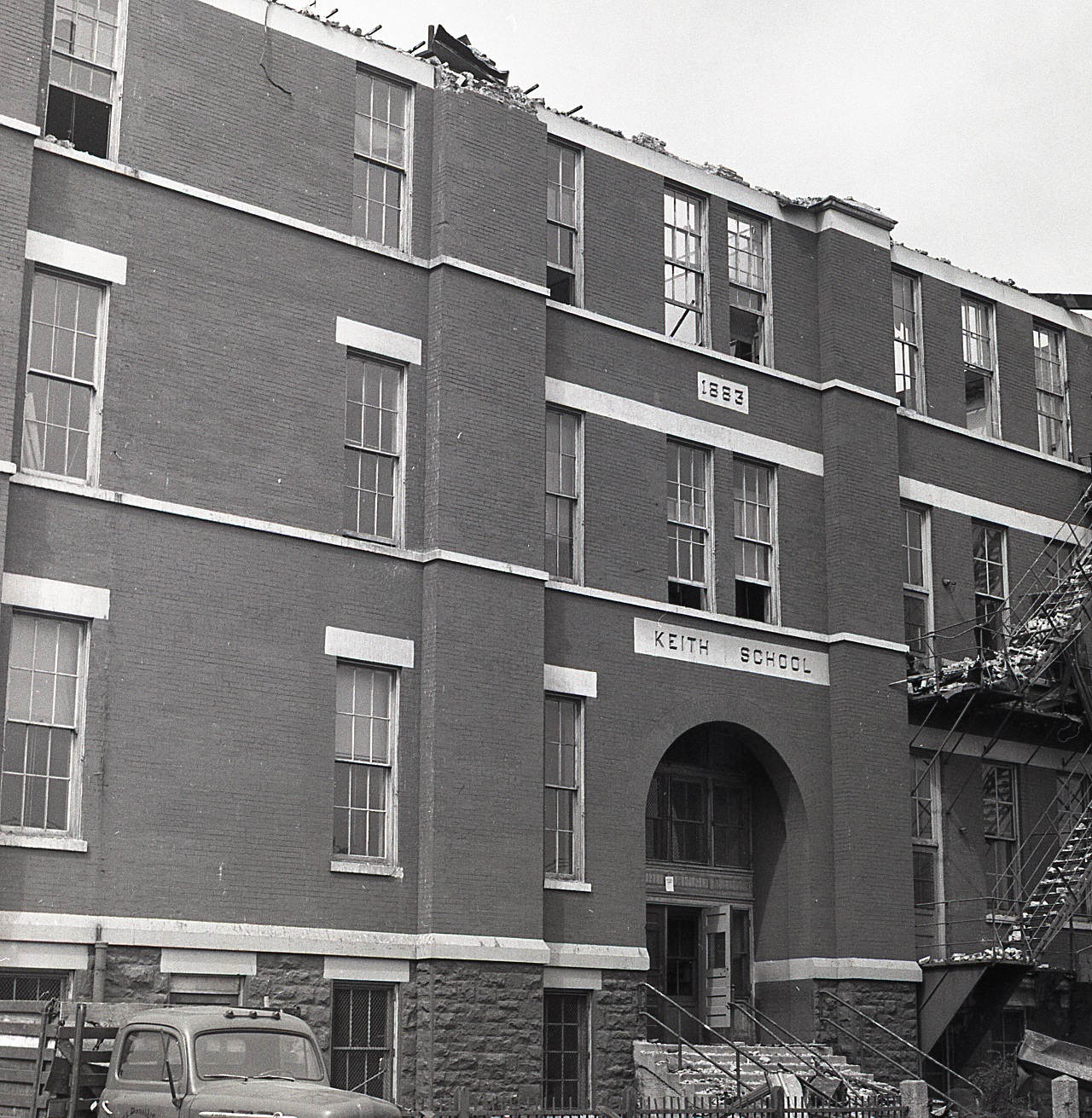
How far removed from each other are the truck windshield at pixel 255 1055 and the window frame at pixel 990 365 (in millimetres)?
20430

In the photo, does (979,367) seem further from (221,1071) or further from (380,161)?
(221,1071)

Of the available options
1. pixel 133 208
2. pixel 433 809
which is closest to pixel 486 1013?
pixel 433 809

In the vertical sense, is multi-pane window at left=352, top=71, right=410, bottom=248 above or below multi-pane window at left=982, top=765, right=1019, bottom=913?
above

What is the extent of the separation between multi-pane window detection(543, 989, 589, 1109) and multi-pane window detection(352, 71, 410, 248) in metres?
11.0

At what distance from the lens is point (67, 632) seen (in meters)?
21.1

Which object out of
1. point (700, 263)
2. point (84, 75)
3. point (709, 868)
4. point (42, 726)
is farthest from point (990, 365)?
point (42, 726)

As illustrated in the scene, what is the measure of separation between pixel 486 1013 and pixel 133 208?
11.3m

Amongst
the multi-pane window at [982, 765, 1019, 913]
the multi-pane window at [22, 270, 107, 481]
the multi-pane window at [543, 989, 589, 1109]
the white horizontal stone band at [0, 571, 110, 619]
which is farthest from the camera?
the multi-pane window at [982, 765, 1019, 913]

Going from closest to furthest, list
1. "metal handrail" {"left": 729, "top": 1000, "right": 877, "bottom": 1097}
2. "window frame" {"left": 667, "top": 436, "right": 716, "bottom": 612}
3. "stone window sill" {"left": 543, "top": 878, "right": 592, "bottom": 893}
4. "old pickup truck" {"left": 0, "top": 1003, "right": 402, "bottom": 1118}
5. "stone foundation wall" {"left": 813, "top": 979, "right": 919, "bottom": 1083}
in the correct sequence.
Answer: "old pickup truck" {"left": 0, "top": 1003, "right": 402, "bottom": 1118} < "stone window sill" {"left": 543, "top": 878, "right": 592, "bottom": 893} < "metal handrail" {"left": 729, "top": 1000, "right": 877, "bottom": 1097} < "stone foundation wall" {"left": 813, "top": 979, "right": 919, "bottom": 1083} < "window frame" {"left": 667, "top": 436, "right": 716, "bottom": 612}

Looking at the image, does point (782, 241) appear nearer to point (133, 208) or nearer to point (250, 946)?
point (133, 208)

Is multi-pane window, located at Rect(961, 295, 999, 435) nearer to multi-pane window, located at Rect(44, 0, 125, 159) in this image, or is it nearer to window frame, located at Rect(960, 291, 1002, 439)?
window frame, located at Rect(960, 291, 1002, 439)

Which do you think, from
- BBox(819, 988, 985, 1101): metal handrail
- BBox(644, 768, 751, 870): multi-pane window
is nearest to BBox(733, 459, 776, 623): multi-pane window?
BBox(644, 768, 751, 870): multi-pane window

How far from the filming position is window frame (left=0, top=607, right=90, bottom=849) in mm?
20219

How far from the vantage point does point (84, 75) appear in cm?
2262
